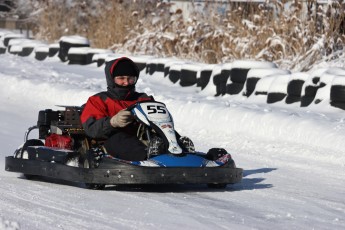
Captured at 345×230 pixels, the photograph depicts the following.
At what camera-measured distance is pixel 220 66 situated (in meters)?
14.5

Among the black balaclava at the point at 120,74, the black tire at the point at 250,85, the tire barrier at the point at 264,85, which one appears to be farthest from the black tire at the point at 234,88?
the black balaclava at the point at 120,74

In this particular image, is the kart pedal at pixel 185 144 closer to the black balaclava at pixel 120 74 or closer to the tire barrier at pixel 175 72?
the black balaclava at pixel 120 74

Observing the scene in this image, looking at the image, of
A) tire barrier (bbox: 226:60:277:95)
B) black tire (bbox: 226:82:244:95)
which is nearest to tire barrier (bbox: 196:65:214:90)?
black tire (bbox: 226:82:244:95)

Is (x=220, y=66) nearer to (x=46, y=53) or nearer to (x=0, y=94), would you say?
(x=0, y=94)

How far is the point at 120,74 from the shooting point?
7.61m

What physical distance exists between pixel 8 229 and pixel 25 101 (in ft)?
29.3

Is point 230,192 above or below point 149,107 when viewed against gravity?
below

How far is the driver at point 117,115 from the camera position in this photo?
278 inches

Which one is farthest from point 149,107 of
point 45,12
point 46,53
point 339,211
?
point 45,12

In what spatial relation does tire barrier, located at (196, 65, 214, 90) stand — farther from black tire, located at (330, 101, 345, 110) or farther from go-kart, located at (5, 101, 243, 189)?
go-kart, located at (5, 101, 243, 189)

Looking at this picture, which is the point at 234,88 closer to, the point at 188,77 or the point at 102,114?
the point at 188,77

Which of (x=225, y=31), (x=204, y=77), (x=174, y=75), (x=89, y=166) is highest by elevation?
(x=225, y=31)

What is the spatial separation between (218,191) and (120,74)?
1201 mm

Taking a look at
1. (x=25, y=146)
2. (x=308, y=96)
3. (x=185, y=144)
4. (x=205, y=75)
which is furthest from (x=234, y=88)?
(x=185, y=144)
